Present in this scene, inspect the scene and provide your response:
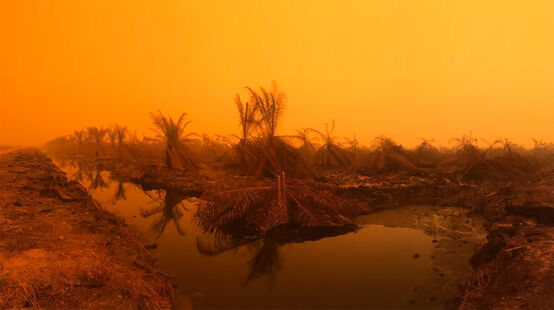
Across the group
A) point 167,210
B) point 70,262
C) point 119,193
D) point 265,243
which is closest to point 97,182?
point 119,193

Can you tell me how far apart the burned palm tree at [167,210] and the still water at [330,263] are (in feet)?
0.14

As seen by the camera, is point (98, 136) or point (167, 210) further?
point (98, 136)

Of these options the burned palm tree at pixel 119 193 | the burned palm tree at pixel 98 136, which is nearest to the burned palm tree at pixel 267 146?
the burned palm tree at pixel 119 193

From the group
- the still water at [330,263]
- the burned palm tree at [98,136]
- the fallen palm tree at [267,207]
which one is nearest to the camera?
the still water at [330,263]

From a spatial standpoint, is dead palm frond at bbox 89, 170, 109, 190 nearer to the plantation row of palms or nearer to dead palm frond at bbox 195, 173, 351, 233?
the plantation row of palms

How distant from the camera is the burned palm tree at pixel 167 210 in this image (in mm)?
6406

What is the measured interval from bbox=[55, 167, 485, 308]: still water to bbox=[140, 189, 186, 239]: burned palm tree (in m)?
0.04

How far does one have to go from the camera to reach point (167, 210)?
A: 770 centimetres

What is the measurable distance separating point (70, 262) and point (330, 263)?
3.24m

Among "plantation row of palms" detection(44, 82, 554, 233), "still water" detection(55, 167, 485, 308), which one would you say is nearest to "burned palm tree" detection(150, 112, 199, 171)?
"plantation row of palms" detection(44, 82, 554, 233)

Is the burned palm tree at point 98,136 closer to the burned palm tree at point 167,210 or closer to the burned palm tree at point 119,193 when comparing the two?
the burned palm tree at point 119,193

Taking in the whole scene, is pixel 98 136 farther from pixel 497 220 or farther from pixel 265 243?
pixel 497 220

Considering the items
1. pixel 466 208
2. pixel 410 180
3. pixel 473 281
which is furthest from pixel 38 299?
pixel 410 180

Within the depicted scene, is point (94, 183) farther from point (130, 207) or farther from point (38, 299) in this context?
point (38, 299)
